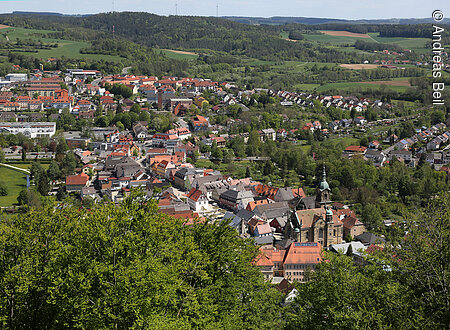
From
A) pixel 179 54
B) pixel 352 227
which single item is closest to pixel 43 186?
pixel 352 227

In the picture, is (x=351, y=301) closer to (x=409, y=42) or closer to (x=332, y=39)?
(x=409, y=42)

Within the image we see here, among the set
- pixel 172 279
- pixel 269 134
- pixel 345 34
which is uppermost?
pixel 345 34

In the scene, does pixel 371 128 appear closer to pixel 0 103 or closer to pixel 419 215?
pixel 0 103

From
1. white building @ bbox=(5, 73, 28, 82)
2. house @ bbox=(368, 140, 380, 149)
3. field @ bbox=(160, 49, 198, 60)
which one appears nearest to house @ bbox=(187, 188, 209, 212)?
house @ bbox=(368, 140, 380, 149)

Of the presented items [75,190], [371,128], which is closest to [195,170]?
[75,190]

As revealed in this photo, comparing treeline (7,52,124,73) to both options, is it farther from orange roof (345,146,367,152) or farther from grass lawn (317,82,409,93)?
orange roof (345,146,367,152)

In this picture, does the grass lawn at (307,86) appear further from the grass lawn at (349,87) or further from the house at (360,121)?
the house at (360,121)

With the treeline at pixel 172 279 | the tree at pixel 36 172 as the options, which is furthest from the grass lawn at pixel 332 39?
→ the treeline at pixel 172 279
